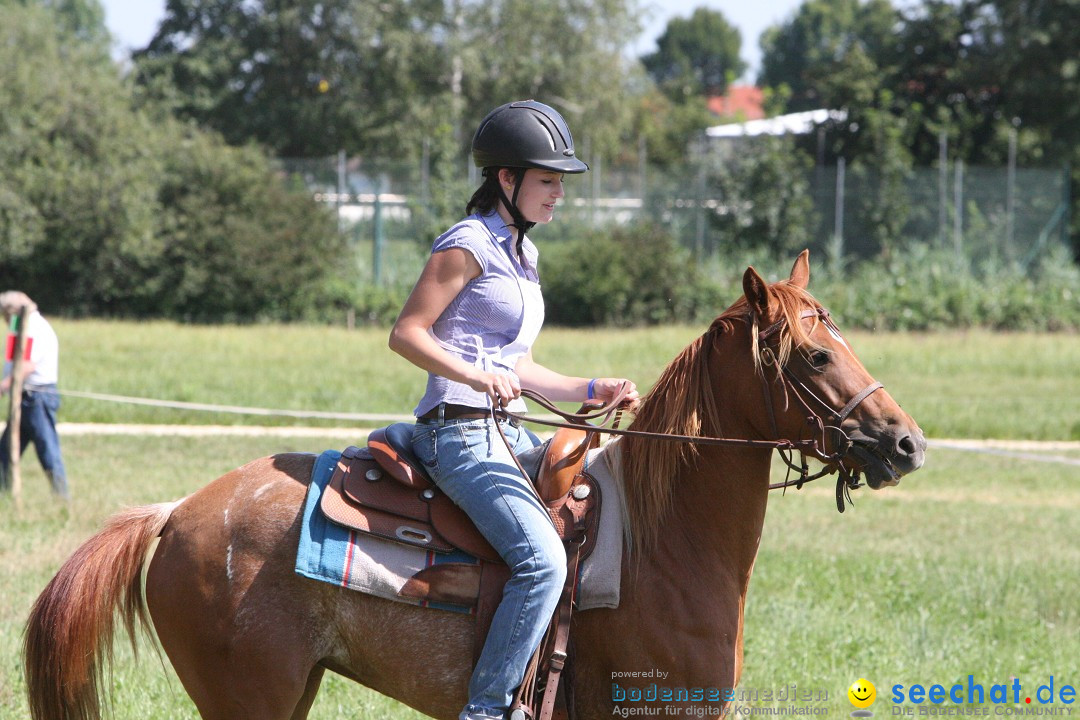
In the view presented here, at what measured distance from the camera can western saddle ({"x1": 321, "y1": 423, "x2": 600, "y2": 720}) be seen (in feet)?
12.0

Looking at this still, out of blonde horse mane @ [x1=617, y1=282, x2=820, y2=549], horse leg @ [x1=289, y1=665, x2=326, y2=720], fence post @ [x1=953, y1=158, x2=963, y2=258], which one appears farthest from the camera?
fence post @ [x1=953, y1=158, x2=963, y2=258]

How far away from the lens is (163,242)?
92.3ft

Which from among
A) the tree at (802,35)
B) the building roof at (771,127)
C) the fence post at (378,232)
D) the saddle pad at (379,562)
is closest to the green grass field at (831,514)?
the saddle pad at (379,562)

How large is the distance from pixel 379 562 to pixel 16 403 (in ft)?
25.1

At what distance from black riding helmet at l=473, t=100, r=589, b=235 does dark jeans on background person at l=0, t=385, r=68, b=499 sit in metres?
7.77

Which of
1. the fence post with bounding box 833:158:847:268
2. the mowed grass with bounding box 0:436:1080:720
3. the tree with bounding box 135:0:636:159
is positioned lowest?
the mowed grass with bounding box 0:436:1080:720

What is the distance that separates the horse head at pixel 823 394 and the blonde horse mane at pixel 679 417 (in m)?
0.01

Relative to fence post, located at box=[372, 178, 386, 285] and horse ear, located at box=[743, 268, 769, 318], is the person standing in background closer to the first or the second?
horse ear, located at box=[743, 268, 769, 318]

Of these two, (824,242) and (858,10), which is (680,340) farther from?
(858,10)

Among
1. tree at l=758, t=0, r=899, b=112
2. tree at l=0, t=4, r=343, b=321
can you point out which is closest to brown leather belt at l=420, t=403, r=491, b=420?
tree at l=0, t=4, r=343, b=321

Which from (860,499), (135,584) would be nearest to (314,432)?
(860,499)

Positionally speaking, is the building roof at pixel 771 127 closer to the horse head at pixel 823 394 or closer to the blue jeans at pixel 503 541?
the horse head at pixel 823 394

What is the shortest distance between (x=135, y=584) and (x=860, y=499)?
893 centimetres

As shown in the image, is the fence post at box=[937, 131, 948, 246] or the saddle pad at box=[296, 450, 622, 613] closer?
the saddle pad at box=[296, 450, 622, 613]
